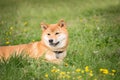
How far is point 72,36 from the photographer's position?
32.9ft

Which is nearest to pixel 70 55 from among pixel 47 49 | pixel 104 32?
pixel 47 49

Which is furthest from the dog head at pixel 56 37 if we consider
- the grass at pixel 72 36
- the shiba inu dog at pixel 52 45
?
the grass at pixel 72 36

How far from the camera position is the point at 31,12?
15.1 metres

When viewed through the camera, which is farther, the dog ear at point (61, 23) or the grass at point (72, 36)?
the dog ear at point (61, 23)

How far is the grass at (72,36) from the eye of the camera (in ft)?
21.4

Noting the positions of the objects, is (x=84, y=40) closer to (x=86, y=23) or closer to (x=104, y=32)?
(x=104, y=32)

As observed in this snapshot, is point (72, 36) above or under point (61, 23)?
under

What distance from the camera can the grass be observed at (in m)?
6.51

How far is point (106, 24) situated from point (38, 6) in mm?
5718

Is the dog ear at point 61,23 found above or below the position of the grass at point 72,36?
above

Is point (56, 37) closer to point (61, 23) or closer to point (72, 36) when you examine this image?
point (61, 23)

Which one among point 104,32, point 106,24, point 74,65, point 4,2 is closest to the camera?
point 74,65

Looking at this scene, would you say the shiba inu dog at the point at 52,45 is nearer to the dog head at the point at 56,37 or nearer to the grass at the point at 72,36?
the dog head at the point at 56,37

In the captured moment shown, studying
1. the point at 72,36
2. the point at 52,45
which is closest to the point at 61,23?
the point at 52,45
